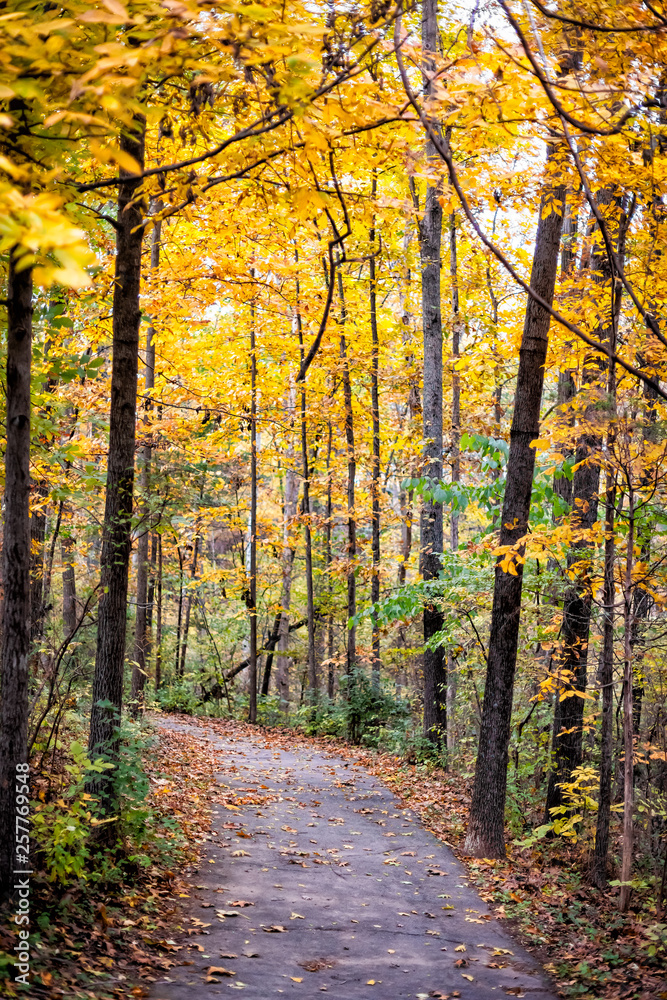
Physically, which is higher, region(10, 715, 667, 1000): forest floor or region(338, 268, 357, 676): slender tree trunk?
region(338, 268, 357, 676): slender tree trunk

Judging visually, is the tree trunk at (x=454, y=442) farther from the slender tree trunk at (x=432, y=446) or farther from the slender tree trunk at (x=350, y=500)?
the slender tree trunk at (x=350, y=500)

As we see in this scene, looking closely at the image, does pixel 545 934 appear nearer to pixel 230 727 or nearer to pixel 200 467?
pixel 200 467

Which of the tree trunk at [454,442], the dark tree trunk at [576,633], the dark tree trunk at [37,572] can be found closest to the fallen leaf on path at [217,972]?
the dark tree trunk at [576,633]

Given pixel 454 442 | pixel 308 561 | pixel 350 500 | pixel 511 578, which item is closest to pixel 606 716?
pixel 511 578

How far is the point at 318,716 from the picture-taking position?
17297 mm

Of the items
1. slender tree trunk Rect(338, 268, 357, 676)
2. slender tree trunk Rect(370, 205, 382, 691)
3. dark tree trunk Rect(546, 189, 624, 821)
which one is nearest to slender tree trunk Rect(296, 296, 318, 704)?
slender tree trunk Rect(338, 268, 357, 676)

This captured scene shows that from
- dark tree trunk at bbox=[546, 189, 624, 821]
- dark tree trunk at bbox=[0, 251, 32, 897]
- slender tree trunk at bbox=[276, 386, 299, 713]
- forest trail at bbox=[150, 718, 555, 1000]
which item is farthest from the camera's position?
slender tree trunk at bbox=[276, 386, 299, 713]

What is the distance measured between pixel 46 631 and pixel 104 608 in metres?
4.76

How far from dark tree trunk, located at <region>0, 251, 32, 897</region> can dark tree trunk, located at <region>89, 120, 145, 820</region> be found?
1475 millimetres

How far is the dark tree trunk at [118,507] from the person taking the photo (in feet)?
18.6

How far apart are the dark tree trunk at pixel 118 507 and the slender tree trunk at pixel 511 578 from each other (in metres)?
3.84

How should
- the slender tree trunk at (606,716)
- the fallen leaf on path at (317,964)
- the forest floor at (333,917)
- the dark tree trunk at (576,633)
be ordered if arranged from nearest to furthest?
1. the forest floor at (333,917)
2. the fallen leaf on path at (317,964)
3. the slender tree trunk at (606,716)
4. the dark tree trunk at (576,633)

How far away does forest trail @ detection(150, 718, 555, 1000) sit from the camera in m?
4.75

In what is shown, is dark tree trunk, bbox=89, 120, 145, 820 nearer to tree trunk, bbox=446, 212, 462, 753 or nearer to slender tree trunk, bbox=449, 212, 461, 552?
tree trunk, bbox=446, 212, 462, 753
